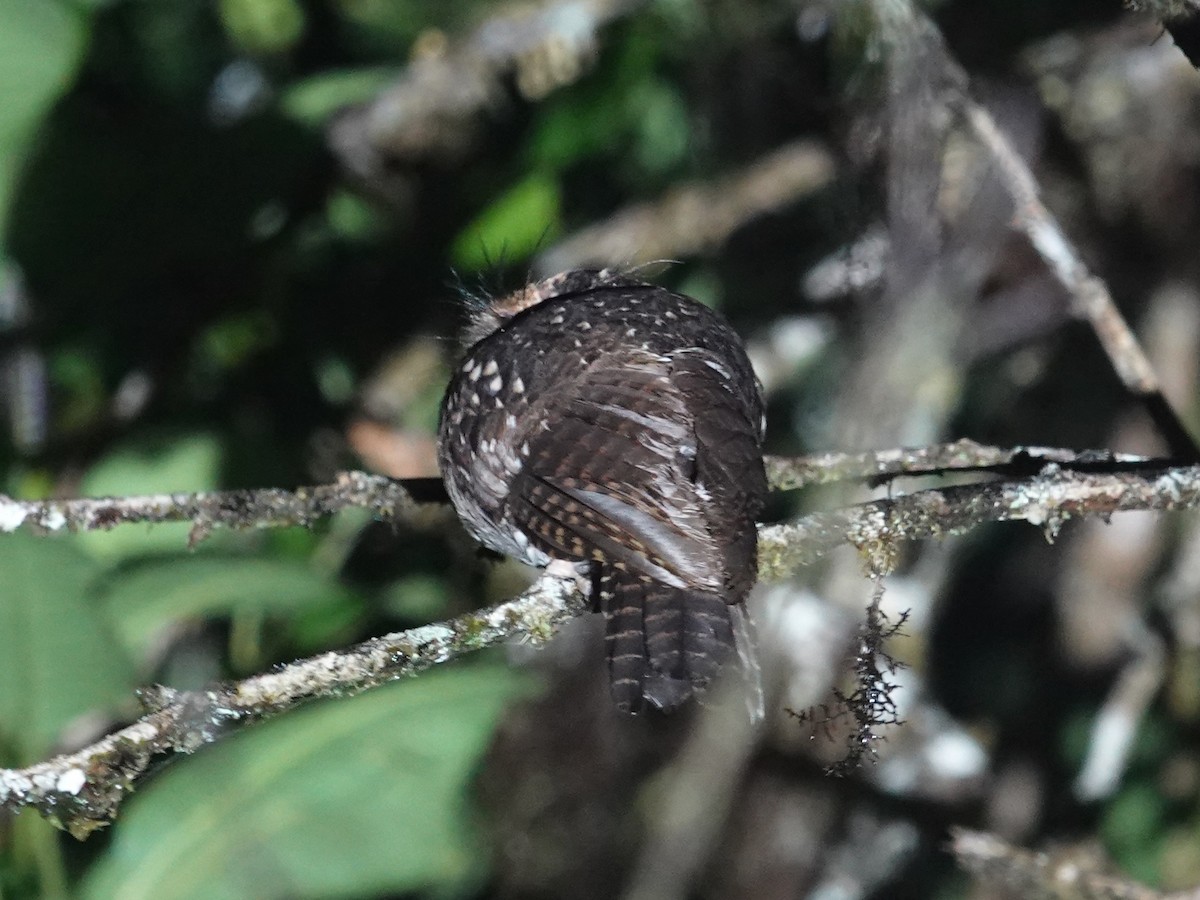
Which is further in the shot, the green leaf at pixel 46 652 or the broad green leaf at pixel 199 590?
the broad green leaf at pixel 199 590

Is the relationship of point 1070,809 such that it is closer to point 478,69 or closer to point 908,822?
point 908,822

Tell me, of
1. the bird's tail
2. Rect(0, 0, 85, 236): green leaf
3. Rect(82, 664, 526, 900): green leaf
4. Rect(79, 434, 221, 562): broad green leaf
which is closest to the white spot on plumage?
the bird's tail

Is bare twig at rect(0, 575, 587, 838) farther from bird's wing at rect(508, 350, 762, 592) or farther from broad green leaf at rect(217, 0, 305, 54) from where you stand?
broad green leaf at rect(217, 0, 305, 54)

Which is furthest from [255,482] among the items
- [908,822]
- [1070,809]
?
[1070,809]

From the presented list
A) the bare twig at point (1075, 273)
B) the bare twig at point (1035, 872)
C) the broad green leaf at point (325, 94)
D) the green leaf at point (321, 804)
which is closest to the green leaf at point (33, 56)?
the broad green leaf at point (325, 94)

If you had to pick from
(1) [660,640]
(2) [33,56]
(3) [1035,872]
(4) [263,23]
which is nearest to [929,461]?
(1) [660,640]

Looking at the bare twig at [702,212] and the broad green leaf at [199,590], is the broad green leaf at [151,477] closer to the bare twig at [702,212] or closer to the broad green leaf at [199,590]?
the broad green leaf at [199,590]
